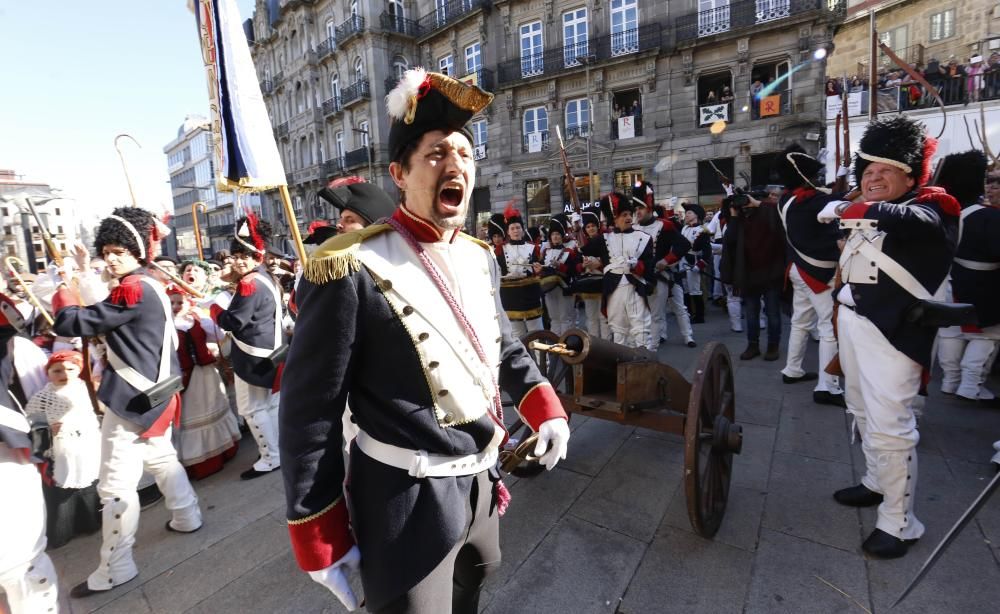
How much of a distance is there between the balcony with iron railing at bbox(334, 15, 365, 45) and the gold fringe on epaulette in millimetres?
30886

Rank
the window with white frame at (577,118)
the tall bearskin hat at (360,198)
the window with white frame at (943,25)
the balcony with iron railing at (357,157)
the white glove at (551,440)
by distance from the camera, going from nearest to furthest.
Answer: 1. the white glove at (551,440)
2. the tall bearskin hat at (360,198)
3. the window with white frame at (577,118)
4. the window with white frame at (943,25)
5. the balcony with iron railing at (357,157)

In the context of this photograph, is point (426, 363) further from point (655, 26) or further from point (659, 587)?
point (655, 26)

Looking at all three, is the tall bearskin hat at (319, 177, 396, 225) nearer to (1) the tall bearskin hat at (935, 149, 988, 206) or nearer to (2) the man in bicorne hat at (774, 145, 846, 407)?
(2) the man in bicorne hat at (774, 145, 846, 407)

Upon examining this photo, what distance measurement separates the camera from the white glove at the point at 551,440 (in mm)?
1762

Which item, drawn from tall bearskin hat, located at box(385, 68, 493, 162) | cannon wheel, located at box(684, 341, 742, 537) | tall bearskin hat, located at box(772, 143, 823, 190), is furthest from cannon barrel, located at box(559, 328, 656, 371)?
tall bearskin hat, located at box(772, 143, 823, 190)

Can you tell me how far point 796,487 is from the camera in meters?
3.25

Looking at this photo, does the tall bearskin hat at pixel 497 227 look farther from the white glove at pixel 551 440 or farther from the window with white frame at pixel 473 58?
the window with white frame at pixel 473 58

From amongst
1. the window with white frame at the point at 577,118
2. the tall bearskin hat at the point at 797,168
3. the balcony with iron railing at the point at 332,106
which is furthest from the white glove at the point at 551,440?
the balcony with iron railing at the point at 332,106

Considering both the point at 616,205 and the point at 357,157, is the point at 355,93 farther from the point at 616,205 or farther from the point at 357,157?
the point at 616,205

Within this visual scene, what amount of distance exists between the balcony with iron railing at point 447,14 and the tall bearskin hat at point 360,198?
22937 millimetres

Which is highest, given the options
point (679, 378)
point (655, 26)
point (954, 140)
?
point (655, 26)

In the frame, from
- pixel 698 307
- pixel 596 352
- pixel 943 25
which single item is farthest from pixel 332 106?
pixel 596 352

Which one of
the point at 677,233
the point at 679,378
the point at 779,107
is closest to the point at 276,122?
the point at 779,107

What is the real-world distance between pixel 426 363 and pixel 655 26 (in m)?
21.4
